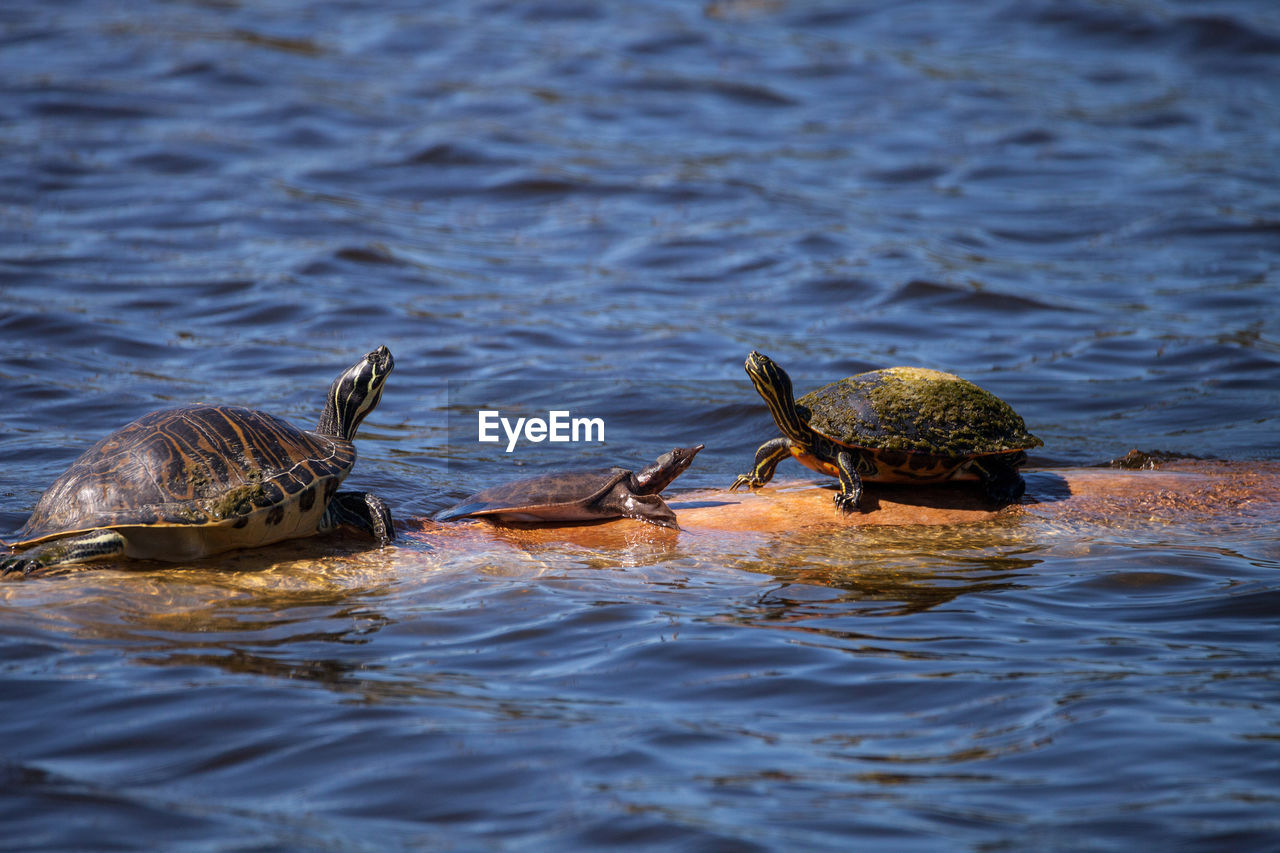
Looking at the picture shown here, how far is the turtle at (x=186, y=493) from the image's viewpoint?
15.9 feet

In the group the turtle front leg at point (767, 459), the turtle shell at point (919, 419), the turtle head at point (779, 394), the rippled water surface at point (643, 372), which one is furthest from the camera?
the turtle front leg at point (767, 459)

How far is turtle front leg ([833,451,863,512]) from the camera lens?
5793 mm

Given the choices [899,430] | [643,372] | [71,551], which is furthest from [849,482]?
[643,372]

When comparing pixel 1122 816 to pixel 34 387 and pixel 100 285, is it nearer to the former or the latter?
pixel 34 387

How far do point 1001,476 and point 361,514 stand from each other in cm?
313

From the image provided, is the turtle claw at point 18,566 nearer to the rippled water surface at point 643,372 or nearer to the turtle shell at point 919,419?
the rippled water surface at point 643,372

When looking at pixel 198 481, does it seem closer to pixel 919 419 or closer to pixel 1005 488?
pixel 919 419

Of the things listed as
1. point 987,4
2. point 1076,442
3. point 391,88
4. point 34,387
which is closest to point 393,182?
point 391,88

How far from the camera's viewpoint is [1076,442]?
25.9 ft

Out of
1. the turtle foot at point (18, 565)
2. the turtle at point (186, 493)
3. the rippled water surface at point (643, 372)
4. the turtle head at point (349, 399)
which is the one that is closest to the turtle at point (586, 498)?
the rippled water surface at point (643, 372)

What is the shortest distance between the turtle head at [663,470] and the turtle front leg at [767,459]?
543 mm

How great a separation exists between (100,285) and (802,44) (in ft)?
41.9

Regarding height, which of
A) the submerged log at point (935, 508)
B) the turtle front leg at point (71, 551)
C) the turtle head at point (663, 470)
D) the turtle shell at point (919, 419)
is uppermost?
the turtle shell at point (919, 419)

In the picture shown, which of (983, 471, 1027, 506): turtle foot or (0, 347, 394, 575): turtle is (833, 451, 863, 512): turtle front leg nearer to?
(983, 471, 1027, 506): turtle foot
